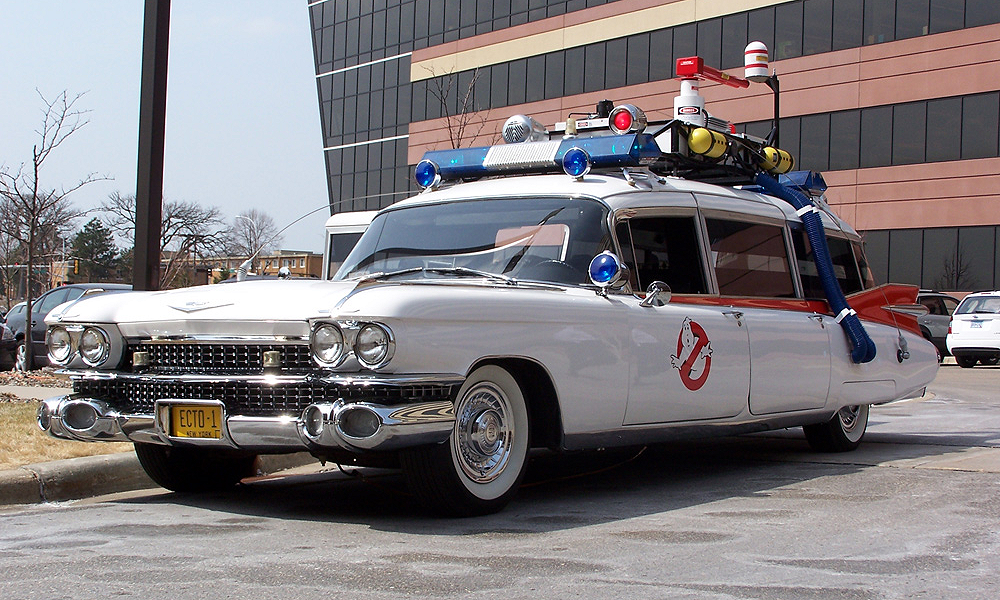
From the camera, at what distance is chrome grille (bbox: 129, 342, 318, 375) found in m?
5.36

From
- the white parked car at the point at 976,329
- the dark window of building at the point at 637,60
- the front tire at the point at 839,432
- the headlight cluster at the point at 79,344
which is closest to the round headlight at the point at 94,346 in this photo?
the headlight cluster at the point at 79,344

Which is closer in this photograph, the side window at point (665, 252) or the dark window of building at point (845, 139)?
the side window at point (665, 252)

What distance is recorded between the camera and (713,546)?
4941 mm

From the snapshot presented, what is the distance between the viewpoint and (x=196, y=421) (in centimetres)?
556

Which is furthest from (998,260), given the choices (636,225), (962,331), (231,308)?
(231,308)

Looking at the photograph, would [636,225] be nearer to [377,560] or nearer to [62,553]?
[377,560]

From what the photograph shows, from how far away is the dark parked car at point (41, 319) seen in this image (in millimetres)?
17309

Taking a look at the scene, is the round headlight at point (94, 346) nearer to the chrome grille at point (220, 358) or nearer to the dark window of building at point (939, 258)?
the chrome grille at point (220, 358)

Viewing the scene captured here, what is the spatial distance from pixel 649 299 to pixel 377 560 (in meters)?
2.60

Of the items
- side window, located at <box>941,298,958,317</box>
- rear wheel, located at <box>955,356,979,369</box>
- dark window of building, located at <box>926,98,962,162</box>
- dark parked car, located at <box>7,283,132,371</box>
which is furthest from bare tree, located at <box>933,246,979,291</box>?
dark parked car, located at <box>7,283,132,371</box>

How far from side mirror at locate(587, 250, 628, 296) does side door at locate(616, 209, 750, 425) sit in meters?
0.20

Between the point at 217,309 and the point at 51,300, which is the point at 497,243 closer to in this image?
the point at 217,309

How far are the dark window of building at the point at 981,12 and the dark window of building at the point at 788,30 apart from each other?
17.6 ft

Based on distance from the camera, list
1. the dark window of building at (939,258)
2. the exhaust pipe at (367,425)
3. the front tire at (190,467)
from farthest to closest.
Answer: the dark window of building at (939,258) → the front tire at (190,467) → the exhaust pipe at (367,425)
